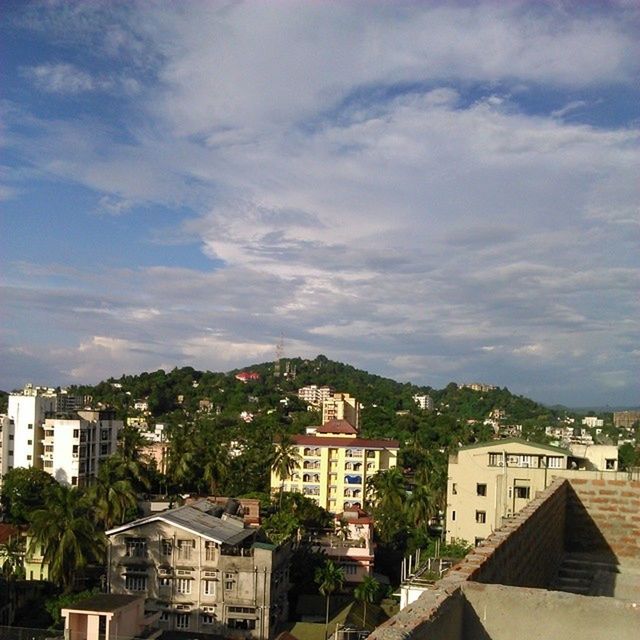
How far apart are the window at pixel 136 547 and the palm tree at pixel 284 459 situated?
2446 cm

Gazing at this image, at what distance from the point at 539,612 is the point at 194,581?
2900 centimetres

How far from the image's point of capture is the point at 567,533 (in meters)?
10.9

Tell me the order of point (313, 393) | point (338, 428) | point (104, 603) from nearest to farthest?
point (104, 603) < point (338, 428) < point (313, 393)

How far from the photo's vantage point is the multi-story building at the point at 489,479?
38156 mm

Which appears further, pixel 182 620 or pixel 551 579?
pixel 182 620

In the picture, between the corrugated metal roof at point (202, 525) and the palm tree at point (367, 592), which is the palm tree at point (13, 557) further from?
the palm tree at point (367, 592)

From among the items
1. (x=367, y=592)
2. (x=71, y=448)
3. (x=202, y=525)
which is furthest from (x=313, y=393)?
(x=202, y=525)

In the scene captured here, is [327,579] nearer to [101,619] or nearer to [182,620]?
[182,620]

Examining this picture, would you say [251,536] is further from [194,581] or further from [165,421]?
[165,421]

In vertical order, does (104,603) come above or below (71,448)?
below

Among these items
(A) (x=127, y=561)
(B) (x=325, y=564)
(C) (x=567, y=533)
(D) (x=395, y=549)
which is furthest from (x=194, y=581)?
(C) (x=567, y=533)

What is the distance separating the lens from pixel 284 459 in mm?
57500

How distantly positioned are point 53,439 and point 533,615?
2455 inches

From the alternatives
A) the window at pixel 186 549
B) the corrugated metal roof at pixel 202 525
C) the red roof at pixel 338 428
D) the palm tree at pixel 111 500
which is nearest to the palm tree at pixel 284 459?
the red roof at pixel 338 428
